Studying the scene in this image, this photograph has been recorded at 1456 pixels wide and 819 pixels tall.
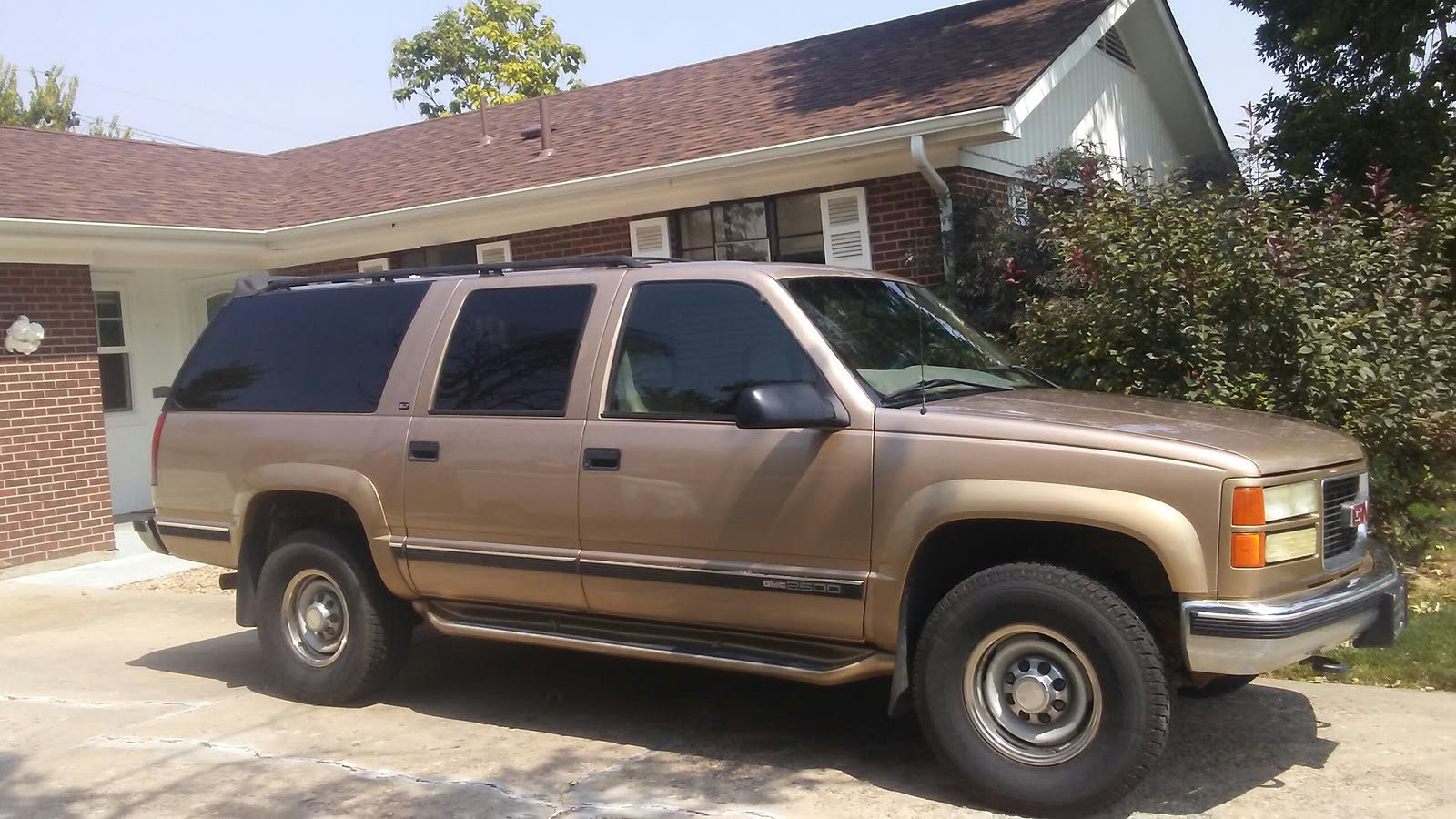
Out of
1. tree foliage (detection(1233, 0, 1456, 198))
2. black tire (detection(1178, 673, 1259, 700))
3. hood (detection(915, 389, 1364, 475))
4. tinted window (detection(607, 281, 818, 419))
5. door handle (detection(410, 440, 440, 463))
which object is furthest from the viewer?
tree foliage (detection(1233, 0, 1456, 198))

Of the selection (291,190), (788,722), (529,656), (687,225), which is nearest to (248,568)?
(529,656)

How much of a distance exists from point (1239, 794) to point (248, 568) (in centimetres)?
462

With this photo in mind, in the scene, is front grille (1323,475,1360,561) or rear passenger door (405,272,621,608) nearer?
front grille (1323,475,1360,561)

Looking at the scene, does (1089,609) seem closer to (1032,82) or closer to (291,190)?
(1032,82)

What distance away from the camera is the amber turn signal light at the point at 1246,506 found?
13.2 ft

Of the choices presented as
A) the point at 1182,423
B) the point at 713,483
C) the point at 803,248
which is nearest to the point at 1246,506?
the point at 1182,423

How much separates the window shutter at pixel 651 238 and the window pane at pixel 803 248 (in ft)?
3.77

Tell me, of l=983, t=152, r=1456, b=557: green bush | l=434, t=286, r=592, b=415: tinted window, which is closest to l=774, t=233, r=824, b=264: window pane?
l=983, t=152, r=1456, b=557: green bush

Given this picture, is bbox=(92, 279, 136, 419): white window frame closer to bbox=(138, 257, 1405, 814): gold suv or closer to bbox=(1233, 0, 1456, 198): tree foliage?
bbox=(138, 257, 1405, 814): gold suv

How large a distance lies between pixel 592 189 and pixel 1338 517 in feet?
24.8

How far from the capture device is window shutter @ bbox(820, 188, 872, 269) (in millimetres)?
10266

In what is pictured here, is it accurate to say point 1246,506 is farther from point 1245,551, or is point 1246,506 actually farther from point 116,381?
point 116,381

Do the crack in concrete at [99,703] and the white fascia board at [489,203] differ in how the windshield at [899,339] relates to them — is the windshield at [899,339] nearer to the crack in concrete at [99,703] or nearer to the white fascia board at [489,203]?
the white fascia board at [489,203]

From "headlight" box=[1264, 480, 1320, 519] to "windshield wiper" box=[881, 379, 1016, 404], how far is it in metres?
1.25
